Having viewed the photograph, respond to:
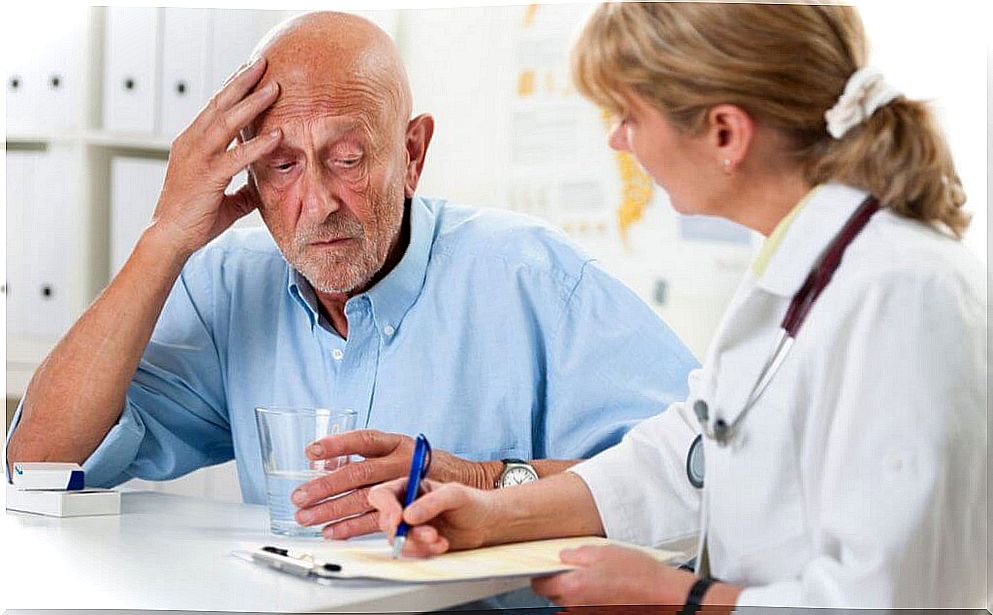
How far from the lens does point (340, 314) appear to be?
1627mm

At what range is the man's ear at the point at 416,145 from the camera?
62.4 inches

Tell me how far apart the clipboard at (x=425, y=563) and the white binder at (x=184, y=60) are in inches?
28.0

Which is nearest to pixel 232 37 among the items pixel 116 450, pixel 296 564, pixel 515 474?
pixel 116 450

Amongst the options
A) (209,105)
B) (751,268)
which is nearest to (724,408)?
(751,268)

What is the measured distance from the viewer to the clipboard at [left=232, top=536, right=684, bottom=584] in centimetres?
110

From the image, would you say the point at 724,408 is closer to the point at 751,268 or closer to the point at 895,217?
the point at 751,268

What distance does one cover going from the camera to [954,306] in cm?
109

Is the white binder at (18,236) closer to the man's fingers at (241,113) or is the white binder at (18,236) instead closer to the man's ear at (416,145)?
the man's fingers at (241,113)

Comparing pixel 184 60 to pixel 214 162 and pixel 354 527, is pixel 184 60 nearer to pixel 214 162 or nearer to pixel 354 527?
pixel 214 162

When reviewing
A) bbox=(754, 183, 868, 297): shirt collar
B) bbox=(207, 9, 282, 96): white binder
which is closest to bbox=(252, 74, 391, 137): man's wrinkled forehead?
bbox=(207, 9, 282, 96): white binder

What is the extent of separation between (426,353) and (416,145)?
0.27 metres

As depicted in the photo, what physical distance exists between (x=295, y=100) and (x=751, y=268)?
610 mm

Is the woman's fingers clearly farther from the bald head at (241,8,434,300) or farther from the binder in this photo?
the binder

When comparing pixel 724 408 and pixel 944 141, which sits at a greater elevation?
pixel 944 141
